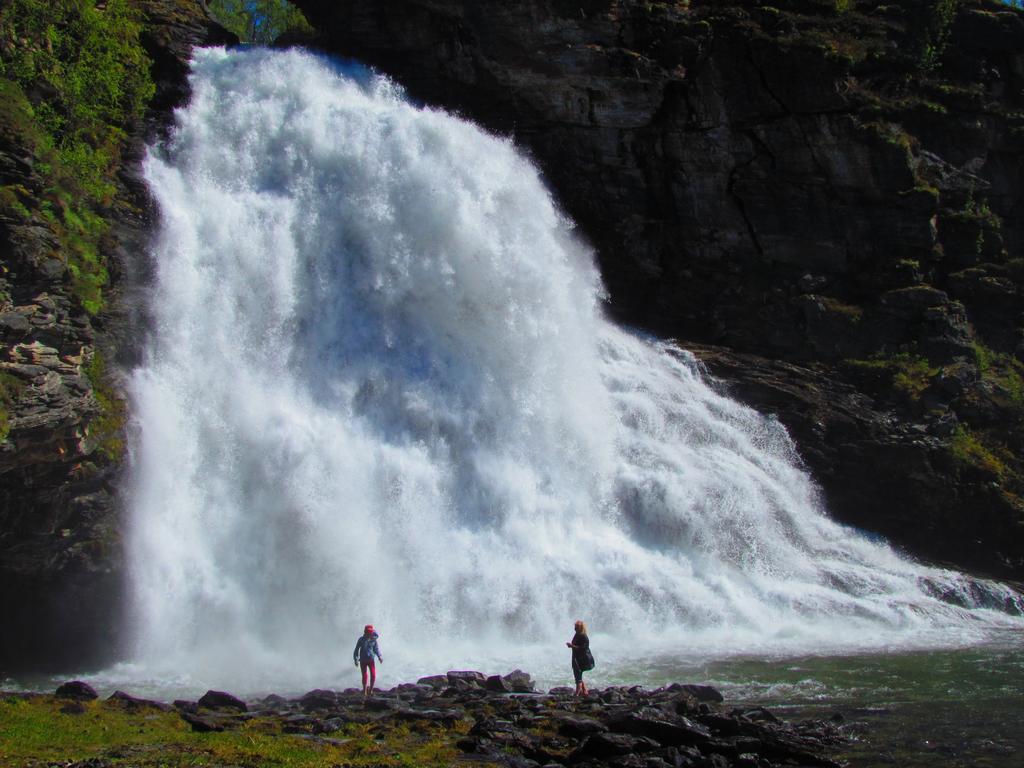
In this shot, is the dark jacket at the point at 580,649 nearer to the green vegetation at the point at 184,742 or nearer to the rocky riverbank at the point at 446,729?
the rocky riverbank at the point at 446,729

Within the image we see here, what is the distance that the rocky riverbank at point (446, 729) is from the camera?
11672 millimetres

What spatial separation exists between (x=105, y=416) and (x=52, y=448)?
190 cm

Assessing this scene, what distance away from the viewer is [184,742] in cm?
1217

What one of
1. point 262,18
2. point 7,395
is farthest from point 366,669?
point 262,18

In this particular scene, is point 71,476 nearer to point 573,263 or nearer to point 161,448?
point 161,448

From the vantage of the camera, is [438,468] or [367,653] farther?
[438,468]

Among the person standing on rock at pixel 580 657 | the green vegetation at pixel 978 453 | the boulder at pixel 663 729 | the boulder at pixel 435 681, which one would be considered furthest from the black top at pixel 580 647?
the green vegetation at pixel 978 453

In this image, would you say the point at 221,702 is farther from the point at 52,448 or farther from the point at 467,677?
the point at 52,448

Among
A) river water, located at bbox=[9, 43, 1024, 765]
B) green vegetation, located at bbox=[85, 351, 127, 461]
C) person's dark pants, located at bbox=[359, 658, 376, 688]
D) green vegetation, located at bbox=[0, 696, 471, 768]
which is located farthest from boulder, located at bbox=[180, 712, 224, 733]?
green vegetation, located at bbox=[85, 351, 127, 461]

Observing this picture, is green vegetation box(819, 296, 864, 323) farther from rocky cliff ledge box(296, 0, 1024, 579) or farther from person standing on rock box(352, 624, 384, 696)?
person standing on rock box(352, 624, 384, 696)

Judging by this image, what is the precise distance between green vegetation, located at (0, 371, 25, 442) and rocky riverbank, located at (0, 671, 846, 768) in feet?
17.8

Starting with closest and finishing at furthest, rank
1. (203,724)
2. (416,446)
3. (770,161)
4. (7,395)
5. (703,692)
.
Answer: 1. (203,724)
2. (703,692)
3. (7,395)
4. (416,446)
5. (770,161)

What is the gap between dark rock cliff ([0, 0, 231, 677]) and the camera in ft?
62.1

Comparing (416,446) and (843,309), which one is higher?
(843,309)
